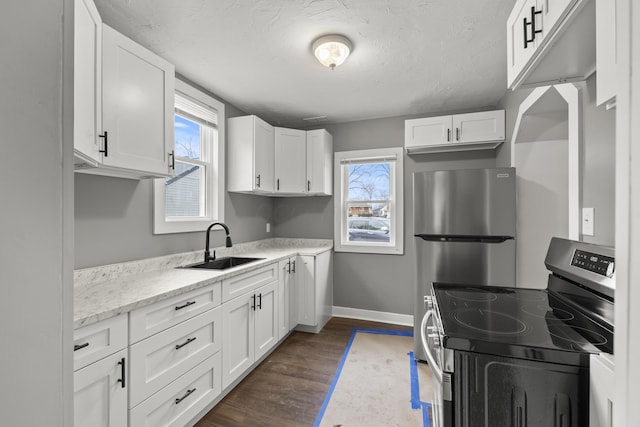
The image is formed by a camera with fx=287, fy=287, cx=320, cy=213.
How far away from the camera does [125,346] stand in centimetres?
130

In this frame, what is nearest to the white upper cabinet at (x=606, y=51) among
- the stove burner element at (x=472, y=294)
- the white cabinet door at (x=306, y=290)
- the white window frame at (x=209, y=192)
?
the stove burner element at (x=472, y=294)

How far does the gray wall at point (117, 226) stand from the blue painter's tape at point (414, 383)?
6.92ft

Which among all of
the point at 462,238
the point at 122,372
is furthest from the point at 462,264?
the point at 122,372

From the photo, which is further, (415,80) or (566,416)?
(415,80)

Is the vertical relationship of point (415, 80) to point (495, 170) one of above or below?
above

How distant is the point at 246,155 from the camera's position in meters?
2.92

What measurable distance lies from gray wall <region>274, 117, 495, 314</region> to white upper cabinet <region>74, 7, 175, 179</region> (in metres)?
2.07

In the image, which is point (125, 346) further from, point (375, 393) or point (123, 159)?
point (375, 393)

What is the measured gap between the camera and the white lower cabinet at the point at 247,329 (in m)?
1.99

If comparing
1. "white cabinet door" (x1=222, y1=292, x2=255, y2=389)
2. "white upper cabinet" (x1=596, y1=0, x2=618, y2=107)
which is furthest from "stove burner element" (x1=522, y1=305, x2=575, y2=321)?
"white cabinet door" (x1=222, y1=292, x2=255, y2=389)

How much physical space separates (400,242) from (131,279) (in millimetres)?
2683

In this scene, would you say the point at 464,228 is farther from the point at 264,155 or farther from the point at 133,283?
the point at 133,283

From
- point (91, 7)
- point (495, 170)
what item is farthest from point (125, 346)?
point (495, 170)

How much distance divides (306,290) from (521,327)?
2.27 meters
